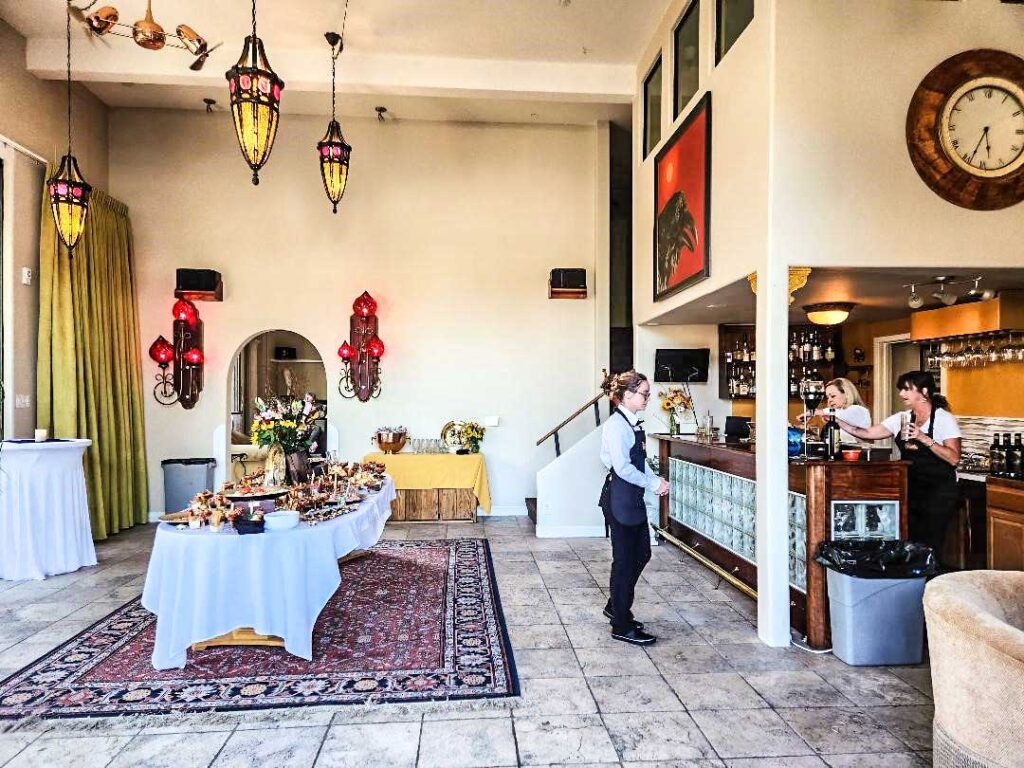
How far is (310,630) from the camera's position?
12.3ft

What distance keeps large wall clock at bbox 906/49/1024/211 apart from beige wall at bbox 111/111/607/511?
5.14 metres

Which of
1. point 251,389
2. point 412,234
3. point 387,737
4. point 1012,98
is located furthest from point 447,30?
point 251,389

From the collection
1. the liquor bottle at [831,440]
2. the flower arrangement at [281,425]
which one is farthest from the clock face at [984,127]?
the flower arrangement at [281,425]

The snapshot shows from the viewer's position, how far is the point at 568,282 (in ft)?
28.3

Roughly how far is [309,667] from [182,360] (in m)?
5.99

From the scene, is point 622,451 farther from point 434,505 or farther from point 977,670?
point 434,505

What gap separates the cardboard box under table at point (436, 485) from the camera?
26.9 feet

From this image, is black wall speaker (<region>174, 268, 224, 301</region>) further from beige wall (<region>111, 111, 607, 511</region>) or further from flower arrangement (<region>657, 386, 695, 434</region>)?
flower arrangement (<region>657, 386, 695, 434</region>)

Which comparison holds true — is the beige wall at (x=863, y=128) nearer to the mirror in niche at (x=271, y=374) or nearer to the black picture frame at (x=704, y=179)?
the black picture frame at (x=704, y=179)

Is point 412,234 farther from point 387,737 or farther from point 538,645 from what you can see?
point 387,737

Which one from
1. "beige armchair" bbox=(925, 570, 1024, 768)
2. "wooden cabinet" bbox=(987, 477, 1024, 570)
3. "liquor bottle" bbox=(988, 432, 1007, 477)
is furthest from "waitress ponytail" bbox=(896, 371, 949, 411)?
"beige armchair" bbox=(925, 570, 1024, 768)

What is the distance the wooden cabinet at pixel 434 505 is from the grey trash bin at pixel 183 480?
2.49 metres

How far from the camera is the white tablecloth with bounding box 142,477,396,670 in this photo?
11.7ft

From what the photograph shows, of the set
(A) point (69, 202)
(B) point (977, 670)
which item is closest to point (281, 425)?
(A) point (69, 202)
